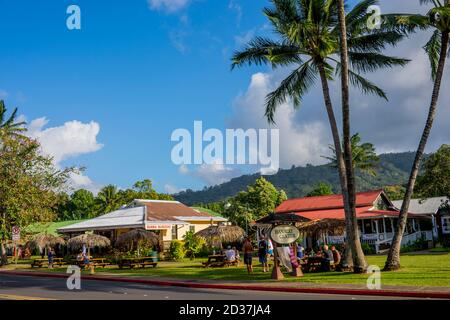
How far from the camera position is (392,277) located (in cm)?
1753

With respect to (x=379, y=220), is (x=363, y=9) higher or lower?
higher

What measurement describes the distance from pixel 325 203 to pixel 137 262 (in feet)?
72.1

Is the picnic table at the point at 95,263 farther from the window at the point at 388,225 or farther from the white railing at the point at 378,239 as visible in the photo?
the window at the point at 388,225

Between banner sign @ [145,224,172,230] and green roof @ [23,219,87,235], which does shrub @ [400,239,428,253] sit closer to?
banner sign @ [145,224,172,230]

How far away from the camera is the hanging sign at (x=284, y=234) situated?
1981cm

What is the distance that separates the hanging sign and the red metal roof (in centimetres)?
2367

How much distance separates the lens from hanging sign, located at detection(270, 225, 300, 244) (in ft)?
65.0

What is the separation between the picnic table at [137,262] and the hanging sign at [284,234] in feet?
39.2

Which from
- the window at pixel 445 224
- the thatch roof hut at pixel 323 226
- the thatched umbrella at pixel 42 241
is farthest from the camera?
the window at pixel 445 224

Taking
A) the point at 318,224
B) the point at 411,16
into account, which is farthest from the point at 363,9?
the point at 318,224

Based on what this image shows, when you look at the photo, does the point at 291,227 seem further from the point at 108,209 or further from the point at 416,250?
the point at 108,209

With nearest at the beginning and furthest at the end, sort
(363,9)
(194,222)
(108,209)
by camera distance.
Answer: (363,9), (194,222), (108,209)

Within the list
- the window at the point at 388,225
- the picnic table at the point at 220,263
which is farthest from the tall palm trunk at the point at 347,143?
the window at the point at 388,225

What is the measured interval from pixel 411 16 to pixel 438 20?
4.13 feet
